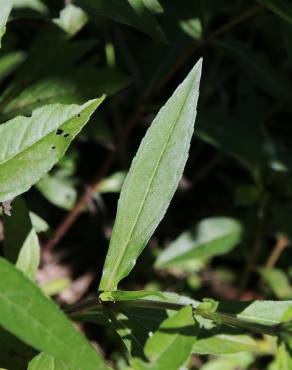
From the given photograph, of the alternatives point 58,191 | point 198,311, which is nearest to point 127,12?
point 198,311

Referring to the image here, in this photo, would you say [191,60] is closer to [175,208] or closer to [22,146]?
[175,208]

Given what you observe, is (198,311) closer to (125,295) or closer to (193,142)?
(125,295)

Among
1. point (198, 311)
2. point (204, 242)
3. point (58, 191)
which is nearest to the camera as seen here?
point (198, 311)

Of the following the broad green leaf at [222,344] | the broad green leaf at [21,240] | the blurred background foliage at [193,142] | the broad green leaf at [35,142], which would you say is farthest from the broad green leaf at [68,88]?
the broad green leaf at [222,344]

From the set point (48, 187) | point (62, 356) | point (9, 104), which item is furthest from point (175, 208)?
point (62, 356)

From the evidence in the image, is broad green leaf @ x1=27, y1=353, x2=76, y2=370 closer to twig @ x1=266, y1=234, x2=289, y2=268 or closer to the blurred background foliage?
the blurred background foliage

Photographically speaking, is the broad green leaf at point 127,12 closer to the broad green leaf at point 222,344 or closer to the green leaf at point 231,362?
the broad green leaf at point 222,344

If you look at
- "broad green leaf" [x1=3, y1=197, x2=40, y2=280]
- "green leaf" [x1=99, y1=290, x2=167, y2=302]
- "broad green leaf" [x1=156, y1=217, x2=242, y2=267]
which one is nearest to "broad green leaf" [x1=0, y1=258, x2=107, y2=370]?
"green leaf" [x1=99, y1=290, x2=167, y2=302]
